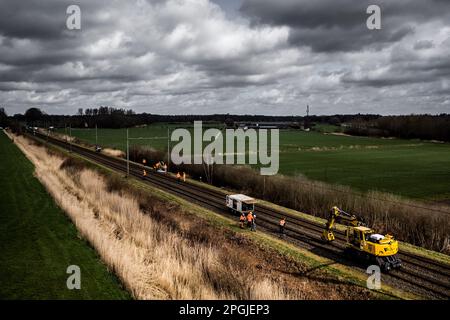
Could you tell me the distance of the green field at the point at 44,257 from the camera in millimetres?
13867

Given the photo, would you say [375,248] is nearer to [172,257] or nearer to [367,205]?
[172,257]

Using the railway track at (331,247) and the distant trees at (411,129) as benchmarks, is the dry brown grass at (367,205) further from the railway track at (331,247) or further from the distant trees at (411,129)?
Result: the distant trees at (411,129)

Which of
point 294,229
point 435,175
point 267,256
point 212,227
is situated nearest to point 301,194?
point 294,229

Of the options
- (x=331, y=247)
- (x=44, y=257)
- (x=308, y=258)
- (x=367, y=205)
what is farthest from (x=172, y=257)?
(x=367, y=205)

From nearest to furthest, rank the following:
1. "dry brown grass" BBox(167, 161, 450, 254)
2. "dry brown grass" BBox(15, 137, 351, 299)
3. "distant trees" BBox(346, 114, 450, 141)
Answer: "dry brown grass" BBox(15, 137, 351, 299) → "dry brown grass" BBox(167, 161, 450, 254) → "distant trees" BBox(346, 114, 450, 141)

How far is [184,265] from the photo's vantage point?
57.4 feet

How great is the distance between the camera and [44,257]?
17578 millimetres

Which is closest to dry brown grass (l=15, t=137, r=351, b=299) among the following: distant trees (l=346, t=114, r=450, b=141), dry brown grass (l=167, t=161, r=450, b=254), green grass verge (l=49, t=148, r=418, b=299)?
green grass verge (l=49, t=148, r=418, b=299)

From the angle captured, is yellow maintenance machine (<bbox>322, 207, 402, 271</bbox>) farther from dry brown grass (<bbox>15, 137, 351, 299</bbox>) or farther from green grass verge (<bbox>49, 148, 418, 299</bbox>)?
dry brown grass (<bbox>15, 137, 351, 299</bbox>)

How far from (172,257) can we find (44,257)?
6.08m

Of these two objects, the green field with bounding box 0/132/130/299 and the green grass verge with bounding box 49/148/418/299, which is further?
the green grass verge with bounding box 49/148/418/299

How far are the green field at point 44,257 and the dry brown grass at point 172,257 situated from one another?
2.32ft

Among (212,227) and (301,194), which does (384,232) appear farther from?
(212,227)

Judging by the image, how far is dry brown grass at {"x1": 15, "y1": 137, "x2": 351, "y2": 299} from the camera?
611 inches
